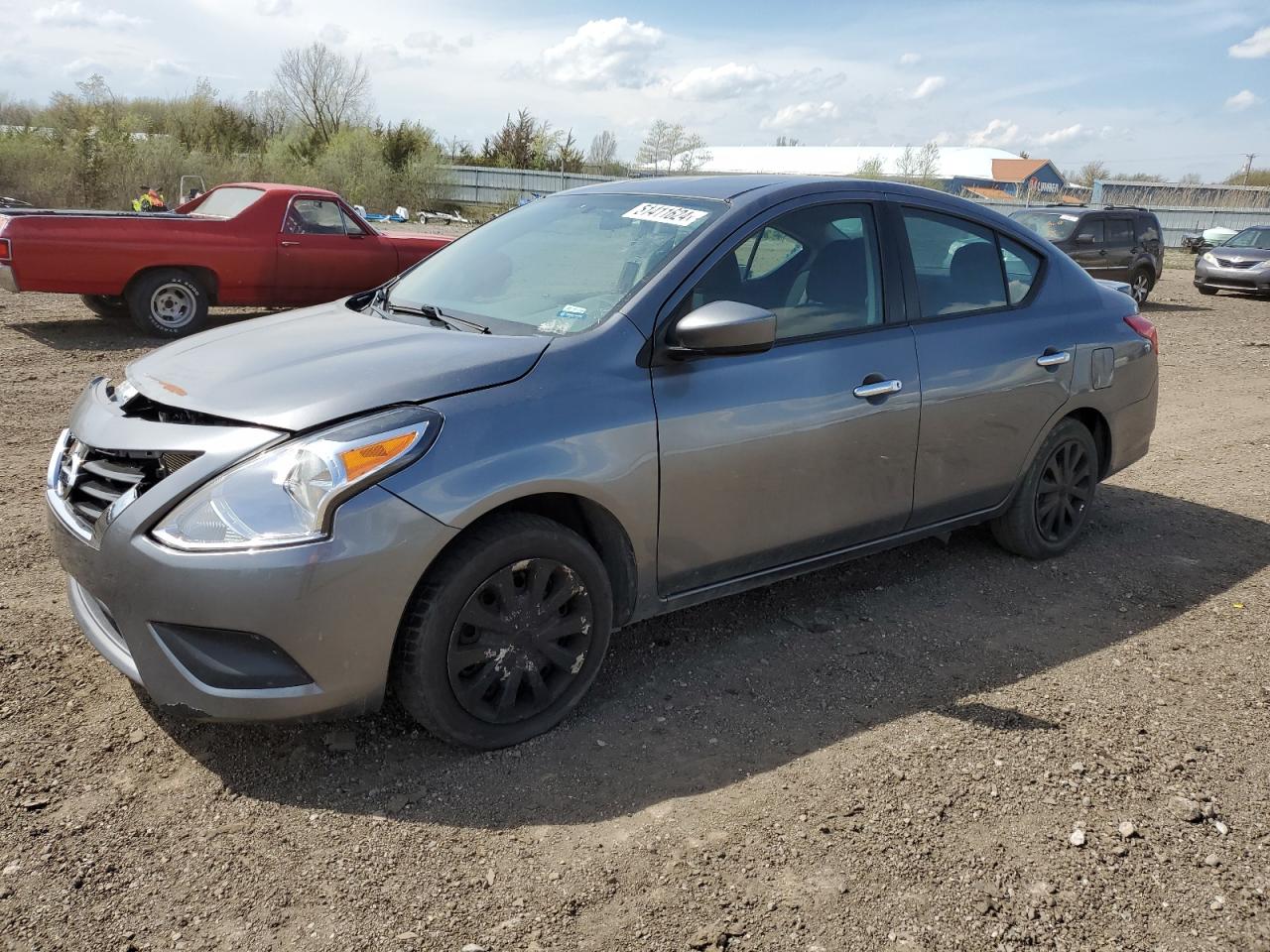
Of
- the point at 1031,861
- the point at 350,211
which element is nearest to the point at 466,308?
the point at 1031,861

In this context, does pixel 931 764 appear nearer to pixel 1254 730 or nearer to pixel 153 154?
pixel 1254 730

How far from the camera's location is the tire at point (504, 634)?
9.55 feet

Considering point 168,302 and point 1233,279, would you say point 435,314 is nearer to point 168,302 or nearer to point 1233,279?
point 168,302

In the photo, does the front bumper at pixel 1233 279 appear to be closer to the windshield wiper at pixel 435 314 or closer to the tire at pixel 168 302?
the tire at pixel 168 302

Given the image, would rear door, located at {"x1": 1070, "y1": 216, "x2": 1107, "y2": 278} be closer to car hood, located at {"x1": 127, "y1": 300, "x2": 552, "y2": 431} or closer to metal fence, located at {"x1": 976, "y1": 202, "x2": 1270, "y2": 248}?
car hood, located at {"x1": 127, "y1": 300, "x2": 552, "y2": 431}

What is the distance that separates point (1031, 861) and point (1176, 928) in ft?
1.19

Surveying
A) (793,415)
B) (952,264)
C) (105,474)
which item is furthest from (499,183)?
(105,474)

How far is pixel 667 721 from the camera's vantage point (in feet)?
11.3

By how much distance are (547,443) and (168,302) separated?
912 cm

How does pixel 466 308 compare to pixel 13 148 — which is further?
pixel 13 148

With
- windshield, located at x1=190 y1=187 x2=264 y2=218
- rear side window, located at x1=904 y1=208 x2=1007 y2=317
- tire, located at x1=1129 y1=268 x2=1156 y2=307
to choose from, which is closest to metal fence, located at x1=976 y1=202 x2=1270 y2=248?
tire, located at x1=1129 y1=268 x2=1156 y2=307

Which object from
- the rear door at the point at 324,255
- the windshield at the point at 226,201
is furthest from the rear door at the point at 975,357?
the windshield at the point at 226,201

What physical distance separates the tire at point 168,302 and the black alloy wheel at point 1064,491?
8.89 m

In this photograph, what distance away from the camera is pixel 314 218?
1156cm
